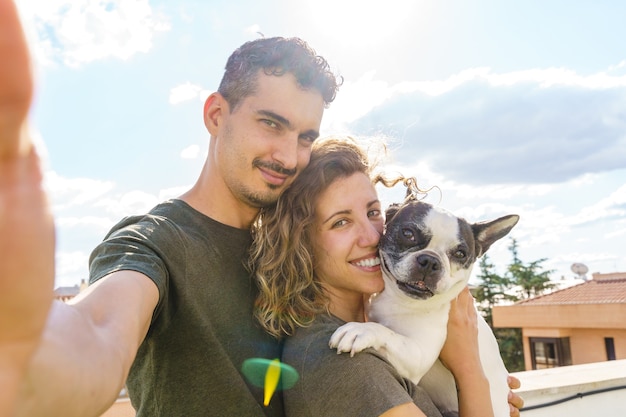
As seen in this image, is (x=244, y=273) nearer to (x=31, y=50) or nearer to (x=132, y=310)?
(x=132, y=310)

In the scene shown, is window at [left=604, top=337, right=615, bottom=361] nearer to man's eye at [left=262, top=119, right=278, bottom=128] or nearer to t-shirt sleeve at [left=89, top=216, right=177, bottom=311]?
man's eye at [left=262, top=119, right=278, bottom=128]

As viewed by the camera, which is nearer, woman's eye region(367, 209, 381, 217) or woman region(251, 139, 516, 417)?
woman region(251, 139, 516, 417)

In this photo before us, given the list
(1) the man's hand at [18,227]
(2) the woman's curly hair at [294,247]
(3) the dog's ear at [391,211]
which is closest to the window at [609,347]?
(3) the dog's ear at [391,211]

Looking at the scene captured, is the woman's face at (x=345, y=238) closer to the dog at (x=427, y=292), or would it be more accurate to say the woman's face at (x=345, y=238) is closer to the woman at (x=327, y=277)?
the woman at (x=327, y=277)

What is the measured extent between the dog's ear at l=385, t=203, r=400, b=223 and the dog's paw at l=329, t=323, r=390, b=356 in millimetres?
991

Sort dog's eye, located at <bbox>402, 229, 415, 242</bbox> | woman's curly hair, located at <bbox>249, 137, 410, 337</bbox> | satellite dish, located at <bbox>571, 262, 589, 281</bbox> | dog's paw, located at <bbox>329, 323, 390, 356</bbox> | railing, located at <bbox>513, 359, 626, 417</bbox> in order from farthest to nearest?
satellite dish, located at <bbox>571, 262, 589, 281</bbox> → railing, located at <bbox>513, 359, 626, 417</bbox> → dog's eye, located at <bbox>402, 229, 415, 242</bbox> → woman's curly hair, located at <bbox>249, 137, 410, 337</bbox> → dog's paw, located at <bbox>329, 323, 390, 356</bbox>

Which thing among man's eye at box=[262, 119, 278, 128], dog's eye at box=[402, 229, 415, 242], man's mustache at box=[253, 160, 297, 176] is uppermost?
man's eye at box=[262, 119, 278, 128]

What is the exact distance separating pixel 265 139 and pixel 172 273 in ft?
3.00

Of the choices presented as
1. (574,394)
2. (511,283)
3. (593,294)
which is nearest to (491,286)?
(511,283)

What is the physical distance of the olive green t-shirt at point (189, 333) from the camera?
1.89m

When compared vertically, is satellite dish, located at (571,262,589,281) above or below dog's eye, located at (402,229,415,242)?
above

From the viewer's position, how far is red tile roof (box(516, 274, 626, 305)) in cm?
1820

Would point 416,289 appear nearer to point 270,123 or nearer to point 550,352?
point 270,123

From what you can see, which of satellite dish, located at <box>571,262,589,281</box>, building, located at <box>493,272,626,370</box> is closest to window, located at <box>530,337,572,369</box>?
building, located at <box>493,272,626,370</box>
